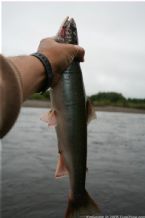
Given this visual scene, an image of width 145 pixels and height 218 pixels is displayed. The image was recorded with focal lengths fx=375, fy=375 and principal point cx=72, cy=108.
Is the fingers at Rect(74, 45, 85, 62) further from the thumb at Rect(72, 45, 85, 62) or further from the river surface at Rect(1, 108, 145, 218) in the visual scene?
the river surface at Rect(1, 108, 145, 218)

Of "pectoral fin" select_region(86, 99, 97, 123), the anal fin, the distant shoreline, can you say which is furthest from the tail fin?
the distant shoreline

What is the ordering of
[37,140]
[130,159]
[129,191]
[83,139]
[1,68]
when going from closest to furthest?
[1,68] < [83,139] < [129,191] < [130,159] < [37,140]

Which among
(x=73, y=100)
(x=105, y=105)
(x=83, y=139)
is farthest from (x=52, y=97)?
(x=105, y=105)

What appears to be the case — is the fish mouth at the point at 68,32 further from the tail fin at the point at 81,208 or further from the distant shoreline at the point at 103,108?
the distant shoreline at the point at 103,108

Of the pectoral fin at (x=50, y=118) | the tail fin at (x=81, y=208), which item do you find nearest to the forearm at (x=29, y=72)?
the pectoral fin at (x=50, y=118)

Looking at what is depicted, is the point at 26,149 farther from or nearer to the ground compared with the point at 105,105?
farther from the ground

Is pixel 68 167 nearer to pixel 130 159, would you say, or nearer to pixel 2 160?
pixel 2 160

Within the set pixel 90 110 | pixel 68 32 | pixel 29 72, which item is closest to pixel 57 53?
pixel 29 72
